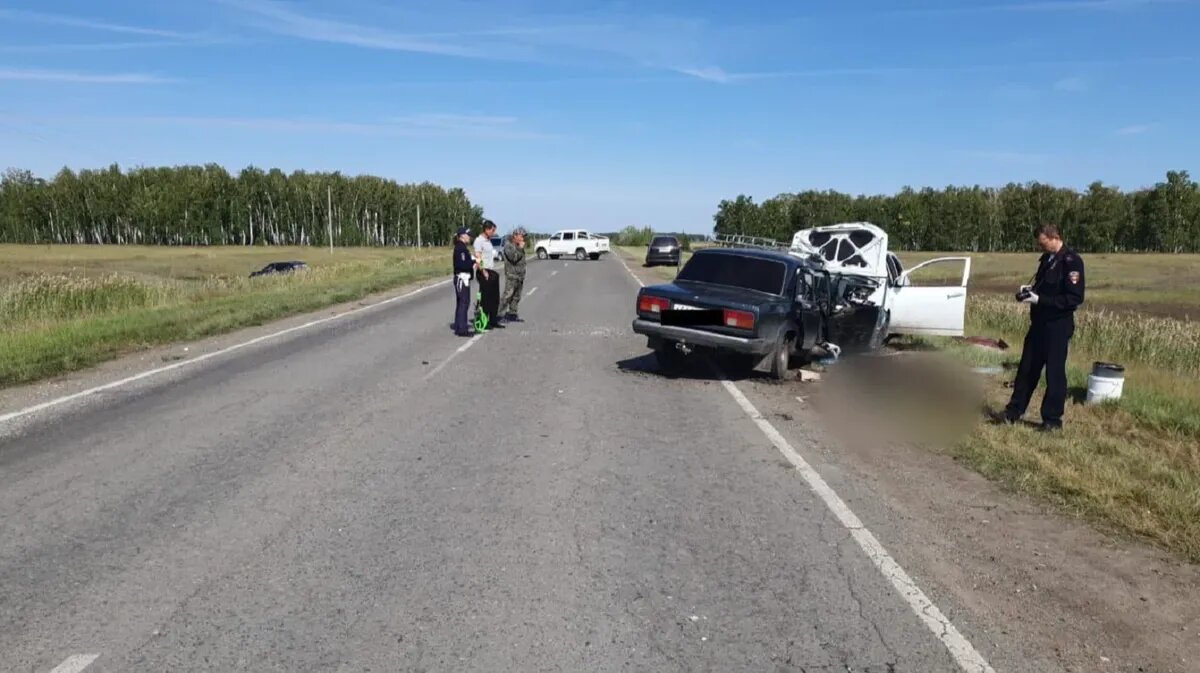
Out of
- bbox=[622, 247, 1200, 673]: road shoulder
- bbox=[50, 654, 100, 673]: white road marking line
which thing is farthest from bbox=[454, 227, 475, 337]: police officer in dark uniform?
bbox=[50, 654, 100, 673]: white road marking line

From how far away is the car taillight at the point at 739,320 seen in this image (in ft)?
33.2

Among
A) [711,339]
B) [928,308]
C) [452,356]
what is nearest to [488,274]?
[452,356]

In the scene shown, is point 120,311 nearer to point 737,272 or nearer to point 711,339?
point 737,272

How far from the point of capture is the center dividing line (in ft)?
12.1

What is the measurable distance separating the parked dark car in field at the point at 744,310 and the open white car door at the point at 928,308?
6.77ft

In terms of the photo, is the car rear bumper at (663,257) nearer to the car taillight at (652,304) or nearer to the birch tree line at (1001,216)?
the car taillight at (652,304)

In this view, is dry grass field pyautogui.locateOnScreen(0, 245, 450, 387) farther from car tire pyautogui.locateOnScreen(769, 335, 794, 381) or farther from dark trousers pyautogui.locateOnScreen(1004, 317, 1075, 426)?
dark trousers pyautogui.locateOnScreen(1004, 317, 1075, 426)

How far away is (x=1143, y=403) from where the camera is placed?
927cm

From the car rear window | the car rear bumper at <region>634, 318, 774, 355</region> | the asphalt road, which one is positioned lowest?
the asphalt road

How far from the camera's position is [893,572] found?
15.0ft

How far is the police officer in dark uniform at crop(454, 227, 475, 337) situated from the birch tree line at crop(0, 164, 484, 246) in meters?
94.4

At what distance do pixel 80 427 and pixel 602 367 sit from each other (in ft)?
19.8

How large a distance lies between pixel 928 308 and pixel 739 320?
514cm

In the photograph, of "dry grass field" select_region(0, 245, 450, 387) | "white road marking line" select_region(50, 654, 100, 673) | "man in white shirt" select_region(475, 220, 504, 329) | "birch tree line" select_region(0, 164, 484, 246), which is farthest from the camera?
"birch tree line" select_region(0, 164, 484, 246)
